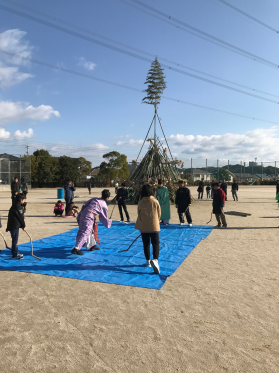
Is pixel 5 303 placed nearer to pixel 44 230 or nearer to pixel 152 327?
pixel 152 327

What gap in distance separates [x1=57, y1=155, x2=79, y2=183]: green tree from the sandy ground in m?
54.9

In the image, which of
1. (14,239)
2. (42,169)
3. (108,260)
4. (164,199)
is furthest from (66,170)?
(108,260)

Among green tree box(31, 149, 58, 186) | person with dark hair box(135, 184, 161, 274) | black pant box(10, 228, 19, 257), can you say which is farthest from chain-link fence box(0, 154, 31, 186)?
person with dark hair box(135, 184, 161, 274)

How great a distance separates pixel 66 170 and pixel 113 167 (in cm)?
959

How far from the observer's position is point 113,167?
61.0 m

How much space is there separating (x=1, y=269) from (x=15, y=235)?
0.82m

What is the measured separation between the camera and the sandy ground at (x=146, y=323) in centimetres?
288

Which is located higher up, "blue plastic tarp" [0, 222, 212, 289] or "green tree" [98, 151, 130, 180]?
"green tree" [98, 151, 130, 180]

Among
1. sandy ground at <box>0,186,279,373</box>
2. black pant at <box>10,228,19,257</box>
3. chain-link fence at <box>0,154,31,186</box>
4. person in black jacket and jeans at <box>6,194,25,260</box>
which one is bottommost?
sandy ground at <box>0,186,279,373</box>

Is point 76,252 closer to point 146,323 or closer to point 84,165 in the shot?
point 146,323

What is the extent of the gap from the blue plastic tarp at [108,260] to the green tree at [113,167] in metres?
51.3

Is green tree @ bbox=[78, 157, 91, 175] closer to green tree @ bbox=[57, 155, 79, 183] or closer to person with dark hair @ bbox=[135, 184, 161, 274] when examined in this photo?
green tree @ bbox=[57, 155, 79, 183]

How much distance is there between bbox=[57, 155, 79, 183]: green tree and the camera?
2319 inches

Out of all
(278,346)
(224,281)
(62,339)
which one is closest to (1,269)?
(62,339)
